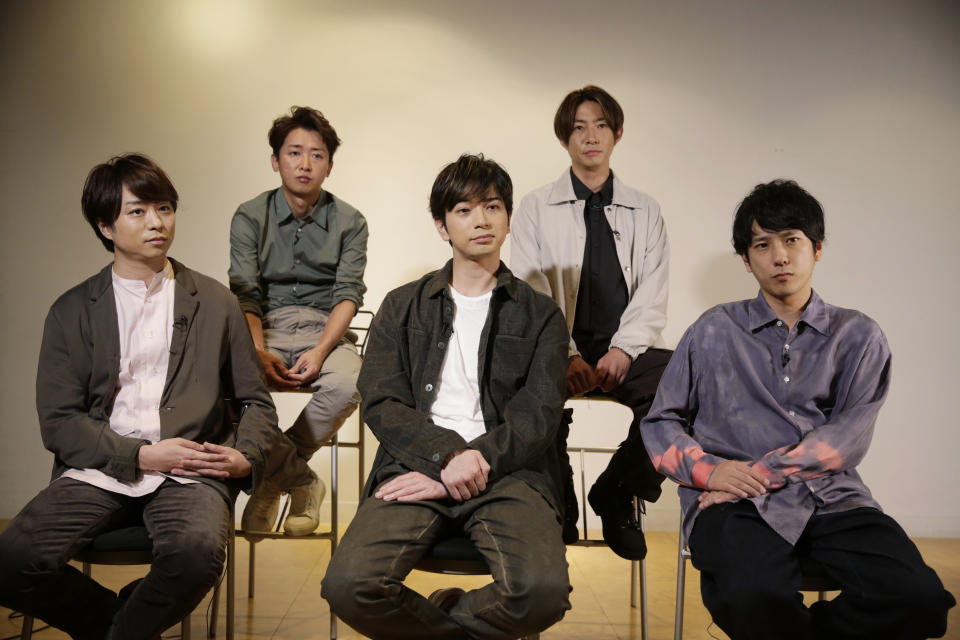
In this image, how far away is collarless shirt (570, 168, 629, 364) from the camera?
2.96 m

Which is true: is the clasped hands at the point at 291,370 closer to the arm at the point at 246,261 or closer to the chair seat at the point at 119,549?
the arm at the point at 246,261

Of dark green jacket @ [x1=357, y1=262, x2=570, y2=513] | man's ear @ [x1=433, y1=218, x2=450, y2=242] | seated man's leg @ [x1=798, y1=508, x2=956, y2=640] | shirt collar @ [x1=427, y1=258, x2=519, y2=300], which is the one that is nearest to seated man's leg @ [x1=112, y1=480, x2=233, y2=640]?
dark green jacket @ [x1=357, y1=262, x2=570, y2=513]

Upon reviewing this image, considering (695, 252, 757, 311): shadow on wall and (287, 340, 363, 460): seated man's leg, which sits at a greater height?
(695, 252, 757, 311): shadow on wall

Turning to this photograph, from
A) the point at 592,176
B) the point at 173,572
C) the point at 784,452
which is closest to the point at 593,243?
the point at 592,176

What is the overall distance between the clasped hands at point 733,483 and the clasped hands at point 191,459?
1273 millimetres

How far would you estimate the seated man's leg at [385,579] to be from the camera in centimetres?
184

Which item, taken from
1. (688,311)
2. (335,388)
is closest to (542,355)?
(335,388)

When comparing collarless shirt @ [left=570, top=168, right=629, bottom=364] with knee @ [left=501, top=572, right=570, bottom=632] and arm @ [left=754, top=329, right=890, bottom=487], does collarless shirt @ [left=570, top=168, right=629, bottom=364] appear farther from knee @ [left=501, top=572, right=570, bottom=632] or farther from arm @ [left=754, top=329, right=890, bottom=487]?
knee @ [left=501, top=572, right=570, bottom=632]

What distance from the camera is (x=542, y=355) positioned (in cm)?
220

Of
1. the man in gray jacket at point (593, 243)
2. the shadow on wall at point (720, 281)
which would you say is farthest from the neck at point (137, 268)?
the shadow on wall at point (720, 281)

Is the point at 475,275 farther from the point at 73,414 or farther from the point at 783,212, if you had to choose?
the point at 73,414

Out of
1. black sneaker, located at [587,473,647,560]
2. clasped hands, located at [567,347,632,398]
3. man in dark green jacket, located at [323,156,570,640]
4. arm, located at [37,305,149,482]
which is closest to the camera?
man in dark green jacket, located at [323,156,570,640]

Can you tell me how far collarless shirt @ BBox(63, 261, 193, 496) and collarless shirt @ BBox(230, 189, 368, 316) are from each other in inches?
25.8

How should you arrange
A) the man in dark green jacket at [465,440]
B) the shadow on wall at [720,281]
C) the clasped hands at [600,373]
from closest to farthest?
the man in dark green jacket at [465,440] < the clasped hands at [600,373] < the shadow on wall at [720,281]
